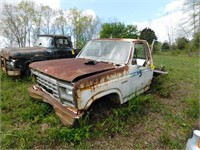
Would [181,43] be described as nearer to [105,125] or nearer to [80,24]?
[80,24]

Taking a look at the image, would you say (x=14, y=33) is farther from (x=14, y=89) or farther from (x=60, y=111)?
(x=60, y=111)

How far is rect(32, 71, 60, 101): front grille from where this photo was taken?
→ 3396mm

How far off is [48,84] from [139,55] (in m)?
2.44

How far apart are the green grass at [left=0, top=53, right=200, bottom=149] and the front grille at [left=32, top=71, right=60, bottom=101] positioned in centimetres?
45

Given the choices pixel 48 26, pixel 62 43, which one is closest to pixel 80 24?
pixel 48 26

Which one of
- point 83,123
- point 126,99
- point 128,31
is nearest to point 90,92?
point 83,123

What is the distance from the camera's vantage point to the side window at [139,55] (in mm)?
4447

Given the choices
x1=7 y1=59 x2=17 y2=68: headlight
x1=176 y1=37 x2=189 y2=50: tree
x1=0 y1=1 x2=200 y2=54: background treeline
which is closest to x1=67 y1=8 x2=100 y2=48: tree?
x1=0 y1=1 x2=200 y2=54: background treeline

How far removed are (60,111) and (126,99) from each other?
1478 millimetres

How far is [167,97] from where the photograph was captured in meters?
5.36

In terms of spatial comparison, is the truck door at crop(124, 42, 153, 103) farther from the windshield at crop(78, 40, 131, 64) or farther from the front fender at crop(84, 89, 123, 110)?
the front fender at crop(84, 89, 123, 110)

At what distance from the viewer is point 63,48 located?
26.2ft

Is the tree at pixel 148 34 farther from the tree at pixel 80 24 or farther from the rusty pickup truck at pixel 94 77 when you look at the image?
the rusty pickup truck at pixel 94 77

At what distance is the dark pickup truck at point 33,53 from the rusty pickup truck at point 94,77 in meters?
2.36
